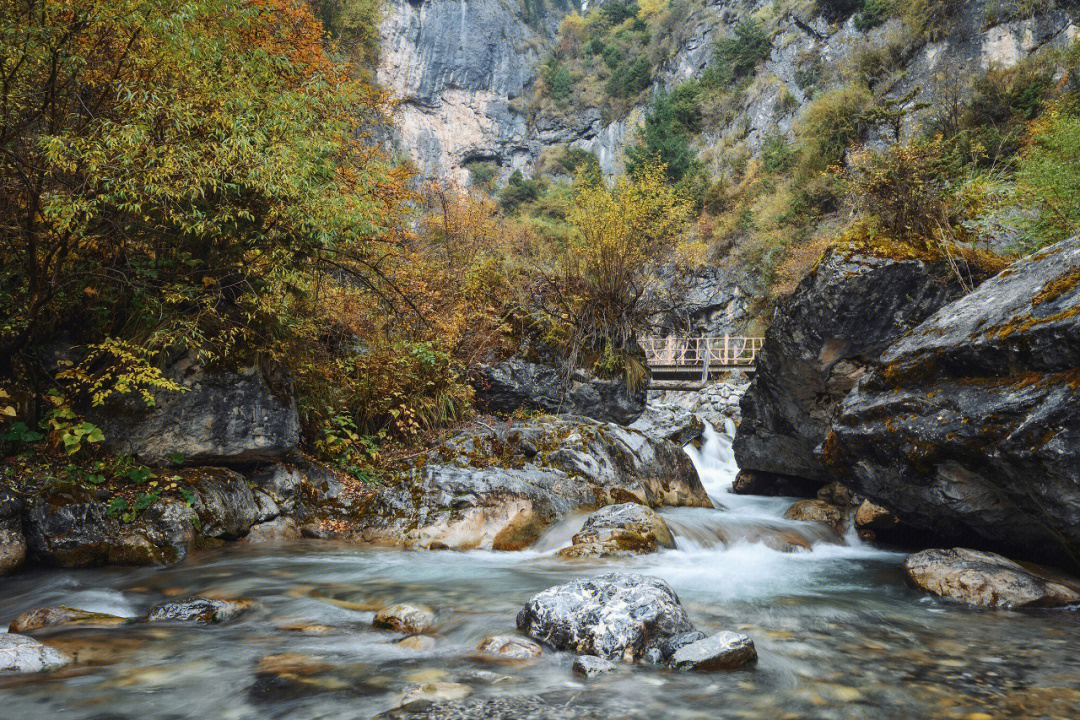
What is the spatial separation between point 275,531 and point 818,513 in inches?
265

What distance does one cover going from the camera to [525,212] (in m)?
43.1

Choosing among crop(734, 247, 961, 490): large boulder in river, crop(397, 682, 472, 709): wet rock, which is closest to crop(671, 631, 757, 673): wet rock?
crop(397, 682, 472, 709): wet rock

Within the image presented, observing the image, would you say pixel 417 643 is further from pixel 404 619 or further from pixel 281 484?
pixel 281 484

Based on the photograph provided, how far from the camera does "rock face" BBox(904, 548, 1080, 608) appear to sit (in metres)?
4.11

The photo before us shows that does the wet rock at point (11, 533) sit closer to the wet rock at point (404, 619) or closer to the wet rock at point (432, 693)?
the wet rock at point (404, 619)

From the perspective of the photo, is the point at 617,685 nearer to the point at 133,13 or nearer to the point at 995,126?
the point at 133,13

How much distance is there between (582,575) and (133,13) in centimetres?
543

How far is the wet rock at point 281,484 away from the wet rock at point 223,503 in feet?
0.65

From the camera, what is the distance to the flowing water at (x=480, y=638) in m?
2.42

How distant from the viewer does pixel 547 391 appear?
1041 cm

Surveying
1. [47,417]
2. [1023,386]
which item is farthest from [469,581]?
[1023,386]

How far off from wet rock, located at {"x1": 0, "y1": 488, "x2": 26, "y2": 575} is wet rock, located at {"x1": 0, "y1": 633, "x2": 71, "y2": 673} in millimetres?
1937

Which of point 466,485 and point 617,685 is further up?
point 466,485

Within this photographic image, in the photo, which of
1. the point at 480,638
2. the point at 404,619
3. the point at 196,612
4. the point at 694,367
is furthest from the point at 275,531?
the point at 694,367
